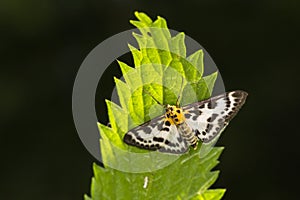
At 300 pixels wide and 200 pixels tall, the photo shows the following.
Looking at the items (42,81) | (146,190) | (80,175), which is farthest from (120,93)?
(42,81)

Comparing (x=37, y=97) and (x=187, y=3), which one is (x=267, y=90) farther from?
(x=37, y=97)

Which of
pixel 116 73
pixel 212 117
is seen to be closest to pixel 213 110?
pixel 212 117

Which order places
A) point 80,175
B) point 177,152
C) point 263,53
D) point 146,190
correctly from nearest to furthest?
point 146,190 < point 177,152 < point 80,175 < point 263,53

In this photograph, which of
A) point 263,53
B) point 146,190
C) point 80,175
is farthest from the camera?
point 263,53

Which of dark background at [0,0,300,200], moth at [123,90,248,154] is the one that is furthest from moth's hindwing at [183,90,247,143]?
dark background at [0,0,300,200]

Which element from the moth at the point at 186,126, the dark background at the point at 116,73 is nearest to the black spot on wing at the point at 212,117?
the moth at the point at 186,126

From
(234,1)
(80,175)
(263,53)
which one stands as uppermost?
(234,1)

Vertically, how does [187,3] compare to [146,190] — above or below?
above

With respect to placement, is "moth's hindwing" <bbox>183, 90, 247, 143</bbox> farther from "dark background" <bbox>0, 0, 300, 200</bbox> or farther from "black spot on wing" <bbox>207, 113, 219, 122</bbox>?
"dark background" <bbox>0, 0, 300, 200</bbox>

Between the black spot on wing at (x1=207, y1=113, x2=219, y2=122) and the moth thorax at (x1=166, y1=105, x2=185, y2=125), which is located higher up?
the moth thorax at (x1=166, y1=105, x2=185, y2=125)
